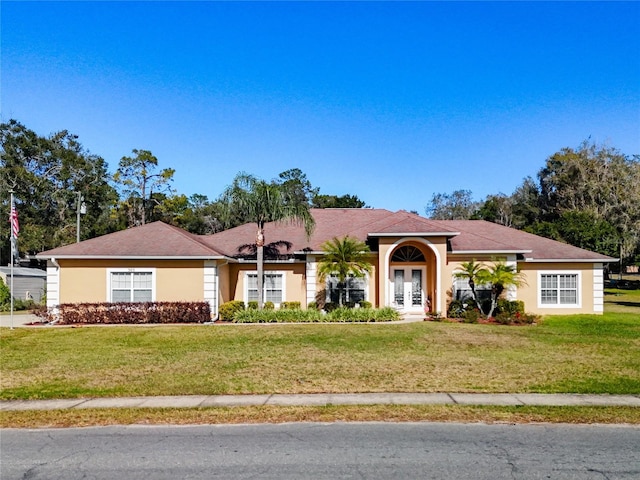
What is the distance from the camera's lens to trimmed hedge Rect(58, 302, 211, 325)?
2140 cm

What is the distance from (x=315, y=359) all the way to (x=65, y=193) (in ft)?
145

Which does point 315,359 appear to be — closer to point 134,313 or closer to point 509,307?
point 134,313

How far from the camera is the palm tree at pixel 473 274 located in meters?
22.0

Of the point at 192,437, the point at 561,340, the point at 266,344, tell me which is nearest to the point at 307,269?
the point at 266,344

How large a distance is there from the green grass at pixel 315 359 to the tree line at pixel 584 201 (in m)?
28.3

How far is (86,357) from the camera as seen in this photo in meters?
13.9

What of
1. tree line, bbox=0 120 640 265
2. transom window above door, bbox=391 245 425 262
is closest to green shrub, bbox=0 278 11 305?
tree line, bbox=0 120 640 265

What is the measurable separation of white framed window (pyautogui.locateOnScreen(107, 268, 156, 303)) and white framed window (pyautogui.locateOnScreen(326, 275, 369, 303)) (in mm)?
8012

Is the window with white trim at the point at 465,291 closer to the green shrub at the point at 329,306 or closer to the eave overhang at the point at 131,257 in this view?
the green shrub at the point at 329,306

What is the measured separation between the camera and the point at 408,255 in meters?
24.9

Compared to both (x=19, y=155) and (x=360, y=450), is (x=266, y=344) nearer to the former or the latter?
(x=360, y=450)

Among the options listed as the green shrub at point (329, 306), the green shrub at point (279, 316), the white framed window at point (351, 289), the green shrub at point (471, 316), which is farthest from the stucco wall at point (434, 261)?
the green shrub at point (279, 316)

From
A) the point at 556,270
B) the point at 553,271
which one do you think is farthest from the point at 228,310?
the point at 556,270

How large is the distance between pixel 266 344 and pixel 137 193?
43.4 m
